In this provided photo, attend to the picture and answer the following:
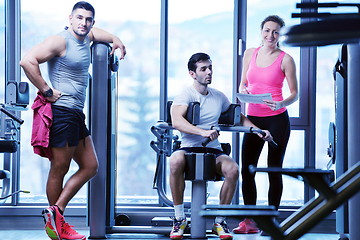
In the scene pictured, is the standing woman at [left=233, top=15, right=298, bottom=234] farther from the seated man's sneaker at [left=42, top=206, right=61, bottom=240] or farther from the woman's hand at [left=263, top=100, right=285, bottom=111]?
the seated man's sneaker at [left=42, top=206, right=61, bottom=240]

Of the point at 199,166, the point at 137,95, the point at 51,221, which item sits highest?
the point at 137,95

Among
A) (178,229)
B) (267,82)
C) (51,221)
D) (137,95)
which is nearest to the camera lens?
(51,221)

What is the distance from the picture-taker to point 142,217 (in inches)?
173

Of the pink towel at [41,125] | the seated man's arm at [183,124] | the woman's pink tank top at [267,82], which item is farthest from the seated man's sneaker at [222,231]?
the pink towel at [41,125]

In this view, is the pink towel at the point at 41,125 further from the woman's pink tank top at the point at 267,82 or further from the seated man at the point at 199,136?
the woman's pink tank top at the point at 267,82

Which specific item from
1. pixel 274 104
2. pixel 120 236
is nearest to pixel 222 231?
pixel 120 236

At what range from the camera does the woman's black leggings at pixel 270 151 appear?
4.04 metres

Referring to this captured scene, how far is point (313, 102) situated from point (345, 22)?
3767mm

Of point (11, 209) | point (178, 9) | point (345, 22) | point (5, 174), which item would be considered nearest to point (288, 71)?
point (178, 9)

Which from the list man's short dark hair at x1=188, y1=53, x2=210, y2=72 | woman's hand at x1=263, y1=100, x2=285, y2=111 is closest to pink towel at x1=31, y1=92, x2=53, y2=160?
man's short dark hair at x1=188, y1=53, x2=210, y2=72

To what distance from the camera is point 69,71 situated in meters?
3.47

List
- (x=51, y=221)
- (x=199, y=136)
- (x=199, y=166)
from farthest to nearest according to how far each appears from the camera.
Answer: (x=199, y=136)
(x=199, y=166)
(x=51, y=221)

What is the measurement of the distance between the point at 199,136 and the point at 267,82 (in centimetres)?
63

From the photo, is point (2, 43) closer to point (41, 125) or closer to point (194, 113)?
point (41, 125)
